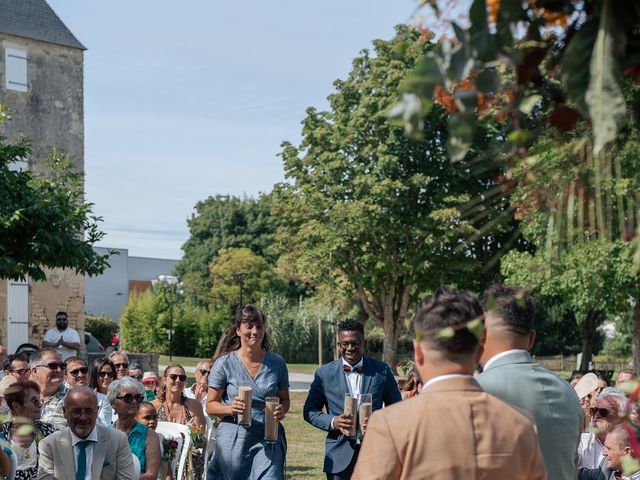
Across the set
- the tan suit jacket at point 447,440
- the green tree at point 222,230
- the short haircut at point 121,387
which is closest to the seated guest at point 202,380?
the short haircut at point 121,387

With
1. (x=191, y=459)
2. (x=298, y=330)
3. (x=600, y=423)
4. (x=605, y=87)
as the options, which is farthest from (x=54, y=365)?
(x=298, y=330)

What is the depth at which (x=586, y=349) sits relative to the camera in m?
45.6

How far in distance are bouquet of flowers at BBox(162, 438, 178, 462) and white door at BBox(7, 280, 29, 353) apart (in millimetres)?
29398

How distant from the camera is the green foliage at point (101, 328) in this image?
191 ft

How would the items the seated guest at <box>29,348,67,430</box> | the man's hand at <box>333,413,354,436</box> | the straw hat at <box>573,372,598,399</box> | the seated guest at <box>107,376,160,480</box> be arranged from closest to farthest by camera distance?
the man's hand at <box>333,413,354,436</box> → the seated guest at <box>107,376,160,480</box> → the seated guest at <box>29,348,67,430</box> → the straw hat at <box>573,372,598,399</box>

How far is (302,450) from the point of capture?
59.8 feet

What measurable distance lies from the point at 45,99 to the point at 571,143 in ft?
127

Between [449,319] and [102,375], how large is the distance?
7.49 m

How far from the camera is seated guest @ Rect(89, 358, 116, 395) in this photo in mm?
10141

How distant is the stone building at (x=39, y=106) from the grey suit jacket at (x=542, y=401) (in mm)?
34567

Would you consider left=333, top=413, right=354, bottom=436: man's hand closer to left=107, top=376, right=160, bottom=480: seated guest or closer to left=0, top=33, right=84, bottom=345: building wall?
left=107, top=376, right=160, bottom=480: seated guest

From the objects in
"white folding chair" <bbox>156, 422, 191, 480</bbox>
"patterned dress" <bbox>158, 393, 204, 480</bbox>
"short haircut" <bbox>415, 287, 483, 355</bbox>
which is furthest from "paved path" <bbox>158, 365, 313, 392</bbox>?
"short haircut" <bbox>415, 287, 483, 355</bbox>

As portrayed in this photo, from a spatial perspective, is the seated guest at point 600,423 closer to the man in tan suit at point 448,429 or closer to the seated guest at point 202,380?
the man in tan suit at point 448,429

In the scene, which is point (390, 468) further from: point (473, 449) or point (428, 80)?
point (428, 80)
